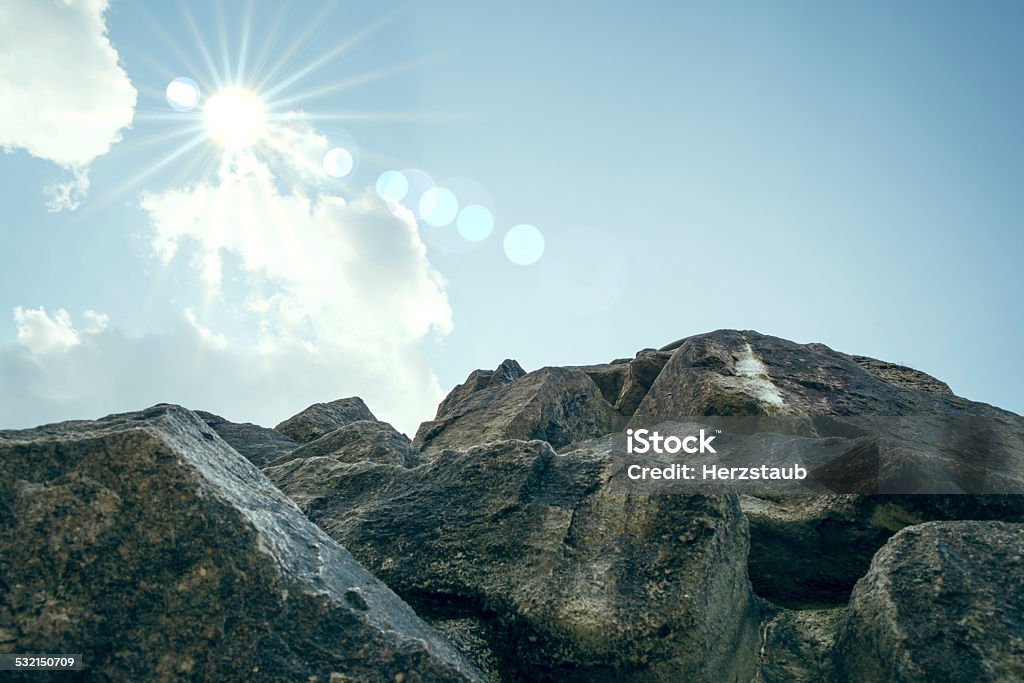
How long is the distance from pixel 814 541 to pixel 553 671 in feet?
10.7

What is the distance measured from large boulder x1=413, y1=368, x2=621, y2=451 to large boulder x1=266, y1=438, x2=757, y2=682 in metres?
3.78

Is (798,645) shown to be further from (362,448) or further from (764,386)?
(362,448)

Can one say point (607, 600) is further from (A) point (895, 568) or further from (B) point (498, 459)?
(A) point (895, 568)

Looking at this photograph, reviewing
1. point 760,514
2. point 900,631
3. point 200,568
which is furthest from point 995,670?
point 200,568

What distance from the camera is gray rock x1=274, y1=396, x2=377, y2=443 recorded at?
12773 millimetres

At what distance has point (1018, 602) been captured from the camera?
485cm

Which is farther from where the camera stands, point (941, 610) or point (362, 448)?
point (362, 448)

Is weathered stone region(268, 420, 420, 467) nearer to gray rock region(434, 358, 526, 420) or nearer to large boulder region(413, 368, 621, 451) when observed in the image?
large boulder region(413, 368, 621, 451)

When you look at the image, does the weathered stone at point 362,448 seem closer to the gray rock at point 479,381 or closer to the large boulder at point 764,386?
the large boulder at point 764,386

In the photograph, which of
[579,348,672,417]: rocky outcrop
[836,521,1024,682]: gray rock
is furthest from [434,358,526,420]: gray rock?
[836,521,1024,682]: gray rock

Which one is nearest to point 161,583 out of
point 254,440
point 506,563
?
point 506,563

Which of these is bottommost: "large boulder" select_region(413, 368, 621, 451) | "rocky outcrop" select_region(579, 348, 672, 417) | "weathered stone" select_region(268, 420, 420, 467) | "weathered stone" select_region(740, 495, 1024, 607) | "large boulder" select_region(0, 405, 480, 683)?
"large boulder" select_region(0, 405, 480, 683)

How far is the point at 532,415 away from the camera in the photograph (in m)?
10.5

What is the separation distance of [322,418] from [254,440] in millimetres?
2308
